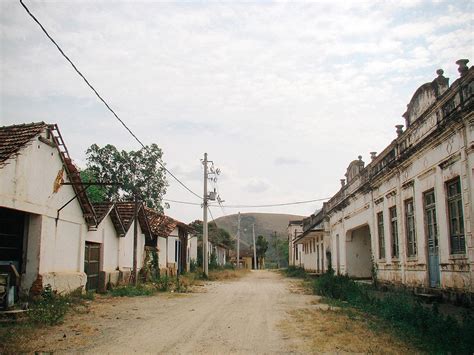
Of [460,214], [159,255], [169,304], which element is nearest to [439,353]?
[460,214]

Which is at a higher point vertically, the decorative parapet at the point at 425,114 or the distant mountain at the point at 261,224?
the distant mountain at the point at 261,224

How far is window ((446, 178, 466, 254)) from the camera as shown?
1160cm

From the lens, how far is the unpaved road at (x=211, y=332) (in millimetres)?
7520

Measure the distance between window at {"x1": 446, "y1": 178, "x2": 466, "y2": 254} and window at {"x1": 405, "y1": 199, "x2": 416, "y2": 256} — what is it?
2.99 meters

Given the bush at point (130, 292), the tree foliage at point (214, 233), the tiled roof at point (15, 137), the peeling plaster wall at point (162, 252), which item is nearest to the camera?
the tiled roof at point (15, 137)

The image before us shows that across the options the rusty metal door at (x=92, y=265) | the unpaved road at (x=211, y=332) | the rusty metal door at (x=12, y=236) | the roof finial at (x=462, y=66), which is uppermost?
the roof finial at (x=462, y=66)

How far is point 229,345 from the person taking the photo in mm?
7738

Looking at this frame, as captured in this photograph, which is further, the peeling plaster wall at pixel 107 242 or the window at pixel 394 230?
the peeling plaster wall at pixel 107 242

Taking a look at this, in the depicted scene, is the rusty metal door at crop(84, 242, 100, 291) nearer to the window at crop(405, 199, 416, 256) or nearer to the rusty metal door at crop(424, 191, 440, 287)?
the window at crop(405, 199, 416, 256)

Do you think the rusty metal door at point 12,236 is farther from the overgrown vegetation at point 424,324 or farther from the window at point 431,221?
the window at point 431,221

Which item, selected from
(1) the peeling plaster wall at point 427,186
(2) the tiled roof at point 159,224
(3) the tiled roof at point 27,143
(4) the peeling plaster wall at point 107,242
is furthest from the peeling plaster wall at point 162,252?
(1) the peeling plaster wall at point 427,186

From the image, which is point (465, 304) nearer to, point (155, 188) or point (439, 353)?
point (439, 353)

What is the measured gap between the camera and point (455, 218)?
39.2ft

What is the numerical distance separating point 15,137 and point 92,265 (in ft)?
23.6
